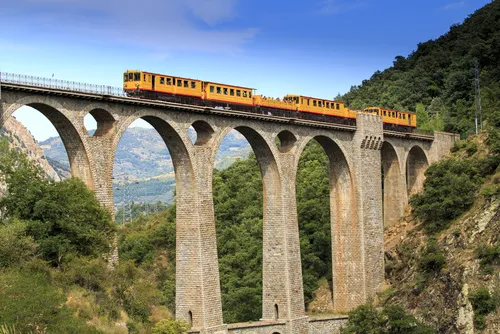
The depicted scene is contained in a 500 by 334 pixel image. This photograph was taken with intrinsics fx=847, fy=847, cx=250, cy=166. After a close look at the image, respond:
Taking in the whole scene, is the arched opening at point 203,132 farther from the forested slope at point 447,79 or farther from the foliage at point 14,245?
the forested slope at point 447,79

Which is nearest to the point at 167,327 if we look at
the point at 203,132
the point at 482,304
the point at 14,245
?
the point at 14,245

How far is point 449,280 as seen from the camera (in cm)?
6331

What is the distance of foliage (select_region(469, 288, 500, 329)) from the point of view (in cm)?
5809

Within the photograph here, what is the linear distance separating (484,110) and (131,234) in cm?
4191

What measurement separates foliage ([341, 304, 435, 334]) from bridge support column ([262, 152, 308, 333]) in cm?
368

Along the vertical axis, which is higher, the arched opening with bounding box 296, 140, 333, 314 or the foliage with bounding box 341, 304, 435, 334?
the arched opening with bounding box 296, 140, 333, 314

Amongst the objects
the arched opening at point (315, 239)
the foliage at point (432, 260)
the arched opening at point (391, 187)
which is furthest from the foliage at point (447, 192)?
the arched opening at point (315, 239)

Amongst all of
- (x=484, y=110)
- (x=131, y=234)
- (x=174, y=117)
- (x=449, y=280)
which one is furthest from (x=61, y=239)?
(x=484, y=110)

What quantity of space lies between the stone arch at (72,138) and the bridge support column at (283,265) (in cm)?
1800

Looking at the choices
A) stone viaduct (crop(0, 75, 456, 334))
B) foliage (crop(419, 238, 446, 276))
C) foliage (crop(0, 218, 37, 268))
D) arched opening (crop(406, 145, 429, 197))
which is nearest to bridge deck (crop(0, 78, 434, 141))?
stone viaduct (crop(0, 75, 456, 334))

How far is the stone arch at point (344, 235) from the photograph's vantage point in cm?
6819

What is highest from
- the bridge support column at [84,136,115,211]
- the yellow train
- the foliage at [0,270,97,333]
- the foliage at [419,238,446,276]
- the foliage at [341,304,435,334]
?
the yellow train

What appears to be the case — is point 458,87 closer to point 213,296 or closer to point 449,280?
point 449,280

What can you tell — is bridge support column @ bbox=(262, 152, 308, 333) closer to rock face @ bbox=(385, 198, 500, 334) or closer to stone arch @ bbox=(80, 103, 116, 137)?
rock face @ bbox=(385, 198, 500, 334)
